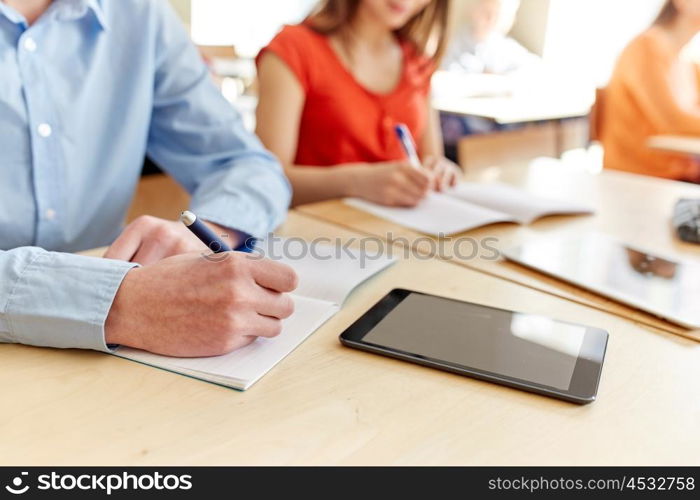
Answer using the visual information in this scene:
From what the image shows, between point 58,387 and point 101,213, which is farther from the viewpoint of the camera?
point 101,213

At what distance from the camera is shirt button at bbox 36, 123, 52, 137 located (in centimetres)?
80

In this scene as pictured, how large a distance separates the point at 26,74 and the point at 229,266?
443 millimetres

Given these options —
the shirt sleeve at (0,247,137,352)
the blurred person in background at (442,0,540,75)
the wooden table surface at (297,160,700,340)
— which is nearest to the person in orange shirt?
the wooden table surface at (297,160,700,340)

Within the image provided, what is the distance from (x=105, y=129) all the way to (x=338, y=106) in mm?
611

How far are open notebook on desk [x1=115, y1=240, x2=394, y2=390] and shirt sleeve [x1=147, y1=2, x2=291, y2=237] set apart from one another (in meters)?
0.13

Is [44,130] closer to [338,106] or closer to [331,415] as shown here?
[331,415]

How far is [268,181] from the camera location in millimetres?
919

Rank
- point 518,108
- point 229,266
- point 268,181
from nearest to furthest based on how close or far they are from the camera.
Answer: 1. point 229,266
2. point 268,181
3. point 518,108

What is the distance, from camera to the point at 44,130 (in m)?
0.81

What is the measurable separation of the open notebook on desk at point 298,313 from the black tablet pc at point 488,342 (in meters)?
0.05

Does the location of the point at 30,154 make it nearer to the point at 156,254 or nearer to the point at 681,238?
the point at 156,254

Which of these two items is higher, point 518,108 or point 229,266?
point 229,266

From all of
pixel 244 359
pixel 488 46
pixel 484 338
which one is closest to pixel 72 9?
pixel 244 359
